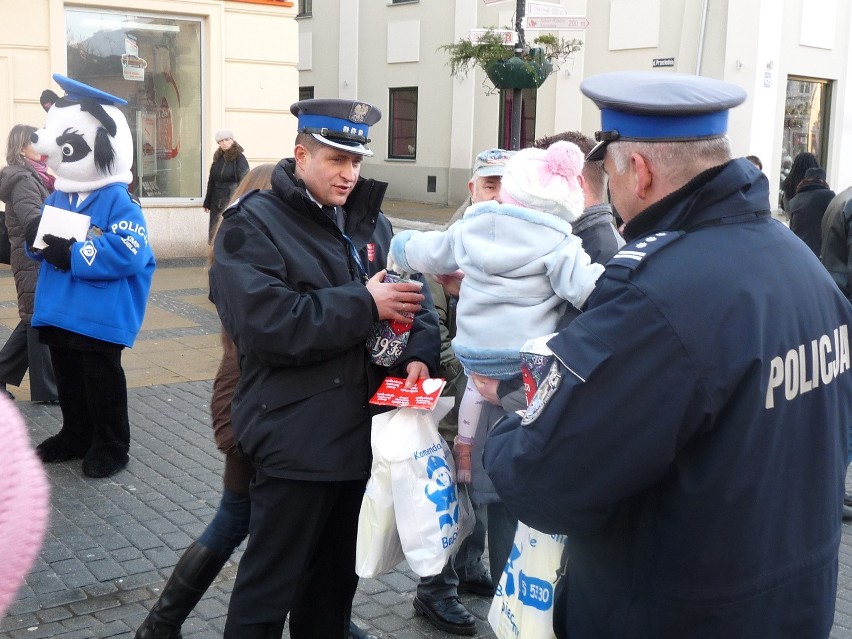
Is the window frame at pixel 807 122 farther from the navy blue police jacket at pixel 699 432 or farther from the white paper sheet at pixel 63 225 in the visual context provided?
the navy blue police jacket at pixel 699 432

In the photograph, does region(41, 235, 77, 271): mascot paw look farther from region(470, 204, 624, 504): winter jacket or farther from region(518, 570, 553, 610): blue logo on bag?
region(518, 570, 553, 610): blue logo on bag

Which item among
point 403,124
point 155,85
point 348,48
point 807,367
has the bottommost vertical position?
point 807,367

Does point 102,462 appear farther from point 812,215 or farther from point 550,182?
point 812,215

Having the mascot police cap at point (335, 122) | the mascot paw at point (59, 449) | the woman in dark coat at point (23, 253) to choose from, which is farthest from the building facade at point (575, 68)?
the mascot police cap at point (335, 122)

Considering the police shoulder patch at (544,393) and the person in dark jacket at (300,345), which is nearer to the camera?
the police shoulder patch at (544,393)

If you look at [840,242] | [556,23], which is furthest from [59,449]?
[556,23]

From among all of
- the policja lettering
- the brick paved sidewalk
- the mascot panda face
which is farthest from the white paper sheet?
the policja lettering

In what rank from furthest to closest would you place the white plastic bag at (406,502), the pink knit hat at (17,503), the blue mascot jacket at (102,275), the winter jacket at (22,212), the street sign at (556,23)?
the street sign at (556,23) → the winter jacket at (22,212) → the blue mascot jacket at (102,275) → the white plastic bag at (406,502) → the pink knit hat at (17,503)

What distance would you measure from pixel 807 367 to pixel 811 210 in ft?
21.4

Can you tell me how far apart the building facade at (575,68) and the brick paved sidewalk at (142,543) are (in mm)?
12901

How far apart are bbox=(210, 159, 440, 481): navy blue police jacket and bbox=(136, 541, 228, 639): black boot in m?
0.64

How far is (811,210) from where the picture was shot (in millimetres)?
7922

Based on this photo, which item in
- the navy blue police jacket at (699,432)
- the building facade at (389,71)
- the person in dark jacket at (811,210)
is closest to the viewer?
the navy blue police jacket at (699,432)

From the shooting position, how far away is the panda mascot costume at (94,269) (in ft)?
17.5
